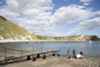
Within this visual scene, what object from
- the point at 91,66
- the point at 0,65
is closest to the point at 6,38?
the point at 0,65

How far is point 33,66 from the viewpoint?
627 inches

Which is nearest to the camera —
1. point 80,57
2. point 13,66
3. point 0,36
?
point 13,66

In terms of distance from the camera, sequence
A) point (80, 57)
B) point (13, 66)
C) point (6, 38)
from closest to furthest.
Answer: point (13, 66), point (80, 57), point (6, 38)

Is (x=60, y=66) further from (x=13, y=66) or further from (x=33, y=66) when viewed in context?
(x=13, y=66)

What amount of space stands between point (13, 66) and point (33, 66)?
395cm

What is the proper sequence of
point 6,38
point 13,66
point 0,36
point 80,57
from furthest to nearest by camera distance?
point 6,38 → point 0,36 → point 80,57 → point 13,66

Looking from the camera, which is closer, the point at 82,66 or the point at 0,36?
the point at 82,66

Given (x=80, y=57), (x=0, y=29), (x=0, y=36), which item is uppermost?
(x=0, y=29)

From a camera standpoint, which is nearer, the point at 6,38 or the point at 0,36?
the point at 0,36

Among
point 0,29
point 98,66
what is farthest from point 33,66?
point 0,29

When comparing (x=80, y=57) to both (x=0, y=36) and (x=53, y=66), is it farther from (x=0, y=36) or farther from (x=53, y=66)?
(x=0, y=36)

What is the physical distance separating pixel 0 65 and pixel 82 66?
17.0 meters

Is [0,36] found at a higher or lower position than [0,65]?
higher

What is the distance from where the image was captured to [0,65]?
1573 cm
